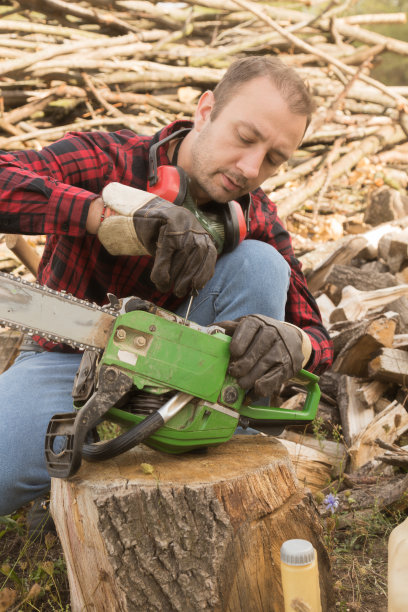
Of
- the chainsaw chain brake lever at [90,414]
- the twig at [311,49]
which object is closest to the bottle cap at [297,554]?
the chainsaw chain brake lever at [90,414]

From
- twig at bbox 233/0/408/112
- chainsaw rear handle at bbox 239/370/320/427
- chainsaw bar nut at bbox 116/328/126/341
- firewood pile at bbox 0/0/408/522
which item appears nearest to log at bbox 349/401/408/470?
firewood pile at bbox 0/0/408/522

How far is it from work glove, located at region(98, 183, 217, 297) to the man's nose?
1.99ft

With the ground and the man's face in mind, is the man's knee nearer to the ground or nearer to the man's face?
the man's face

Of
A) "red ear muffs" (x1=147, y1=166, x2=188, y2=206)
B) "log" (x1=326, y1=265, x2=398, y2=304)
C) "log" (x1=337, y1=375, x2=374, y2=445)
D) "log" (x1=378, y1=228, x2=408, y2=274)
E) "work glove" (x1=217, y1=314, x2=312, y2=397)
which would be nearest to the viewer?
"work glove" (x1=217, y1=314, x2=312, y2=397)

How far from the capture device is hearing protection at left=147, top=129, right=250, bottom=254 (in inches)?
77.9

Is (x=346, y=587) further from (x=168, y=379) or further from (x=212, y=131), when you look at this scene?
(x=212, y=131)

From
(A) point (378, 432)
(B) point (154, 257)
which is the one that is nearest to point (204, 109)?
(B) point (154, 257)

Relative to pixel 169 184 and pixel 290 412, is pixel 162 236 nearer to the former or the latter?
pixel 169 184

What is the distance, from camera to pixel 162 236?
1.61m

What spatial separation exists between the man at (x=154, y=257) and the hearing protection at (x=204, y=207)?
4cm

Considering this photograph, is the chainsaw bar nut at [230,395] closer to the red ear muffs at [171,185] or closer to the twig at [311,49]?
the red ear muffs at [171,185]

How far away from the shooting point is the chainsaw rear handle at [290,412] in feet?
6.03

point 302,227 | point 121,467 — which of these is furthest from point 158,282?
point 302,227

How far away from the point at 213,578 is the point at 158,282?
0.81 metres
